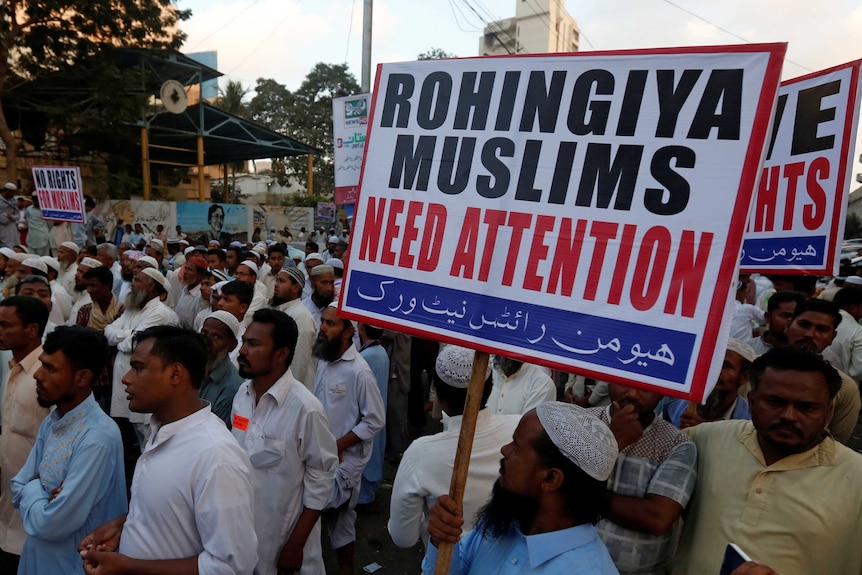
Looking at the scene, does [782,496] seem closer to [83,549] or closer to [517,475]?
[517,475]

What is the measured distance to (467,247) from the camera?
6.25ft

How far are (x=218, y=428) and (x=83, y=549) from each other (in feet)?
1.92

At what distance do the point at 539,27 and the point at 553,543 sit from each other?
212ft

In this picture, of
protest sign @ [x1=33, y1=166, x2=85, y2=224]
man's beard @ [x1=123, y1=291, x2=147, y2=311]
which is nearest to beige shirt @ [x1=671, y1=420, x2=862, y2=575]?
man's beard @ [x1=123, y1=291, x2=147, y2=311]

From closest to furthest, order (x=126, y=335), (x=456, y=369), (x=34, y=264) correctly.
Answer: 1. (x=456, y=369)
2. (x=126, y=335)
3. (x=34, y=264)

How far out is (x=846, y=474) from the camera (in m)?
1.74

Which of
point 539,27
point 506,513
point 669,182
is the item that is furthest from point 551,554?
point 539,27

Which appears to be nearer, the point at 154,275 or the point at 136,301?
the point at 136,301

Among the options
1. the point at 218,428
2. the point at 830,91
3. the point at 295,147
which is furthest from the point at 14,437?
the point at 295,147

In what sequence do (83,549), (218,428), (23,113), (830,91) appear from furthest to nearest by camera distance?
1. (23,113)
2. (830,91)
3. (218,428)
4. (83,549)

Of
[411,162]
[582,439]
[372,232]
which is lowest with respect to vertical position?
[582,439]

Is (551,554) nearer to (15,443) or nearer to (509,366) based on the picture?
(509,366)

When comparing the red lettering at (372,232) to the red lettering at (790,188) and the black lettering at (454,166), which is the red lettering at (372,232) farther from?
the red lettering at (790,188)

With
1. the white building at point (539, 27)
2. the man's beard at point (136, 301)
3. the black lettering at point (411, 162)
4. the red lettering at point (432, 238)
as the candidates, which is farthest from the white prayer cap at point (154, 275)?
the white building at point (539, 27)
